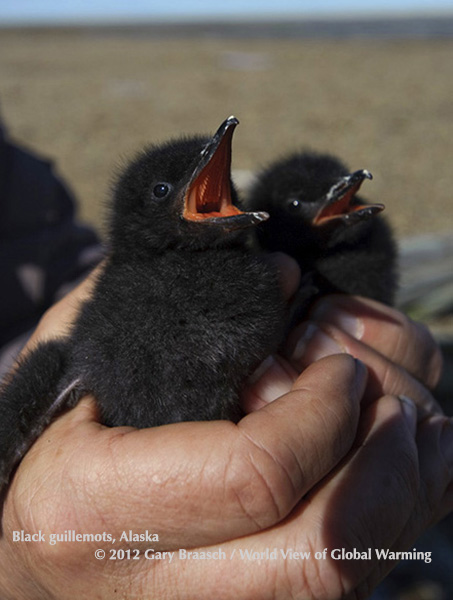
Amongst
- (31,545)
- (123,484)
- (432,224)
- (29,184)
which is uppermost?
(29,184)

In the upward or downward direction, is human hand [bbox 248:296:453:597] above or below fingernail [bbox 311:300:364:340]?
below

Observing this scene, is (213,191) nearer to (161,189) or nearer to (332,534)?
(161,189)

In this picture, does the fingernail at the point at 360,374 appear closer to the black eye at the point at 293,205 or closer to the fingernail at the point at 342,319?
the fingernail at the point at 342,319

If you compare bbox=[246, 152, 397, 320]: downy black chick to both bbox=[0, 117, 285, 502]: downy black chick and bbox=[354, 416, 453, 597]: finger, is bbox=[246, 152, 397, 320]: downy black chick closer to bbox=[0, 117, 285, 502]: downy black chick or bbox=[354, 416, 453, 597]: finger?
bbox=[0, 117, 285, 502]: downy black chick

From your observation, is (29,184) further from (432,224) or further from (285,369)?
(432,224)

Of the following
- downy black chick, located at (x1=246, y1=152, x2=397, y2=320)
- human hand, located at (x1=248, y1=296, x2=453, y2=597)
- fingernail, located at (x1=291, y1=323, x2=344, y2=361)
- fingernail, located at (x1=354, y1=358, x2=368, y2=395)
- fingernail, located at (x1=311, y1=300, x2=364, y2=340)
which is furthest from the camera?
downy black chick, located at (x1=246, y1=152, x2=397, y2=320)

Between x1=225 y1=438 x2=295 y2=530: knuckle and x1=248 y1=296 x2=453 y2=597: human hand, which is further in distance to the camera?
x1=248 y1=296 x2=453 y2=597: human hand

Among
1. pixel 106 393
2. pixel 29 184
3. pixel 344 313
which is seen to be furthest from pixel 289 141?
pixel 106 393

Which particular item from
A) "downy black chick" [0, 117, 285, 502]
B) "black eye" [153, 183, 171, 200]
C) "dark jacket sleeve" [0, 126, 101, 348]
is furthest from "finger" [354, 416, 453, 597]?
"dark jacket sleeve" [0, 126, 101, 348]
